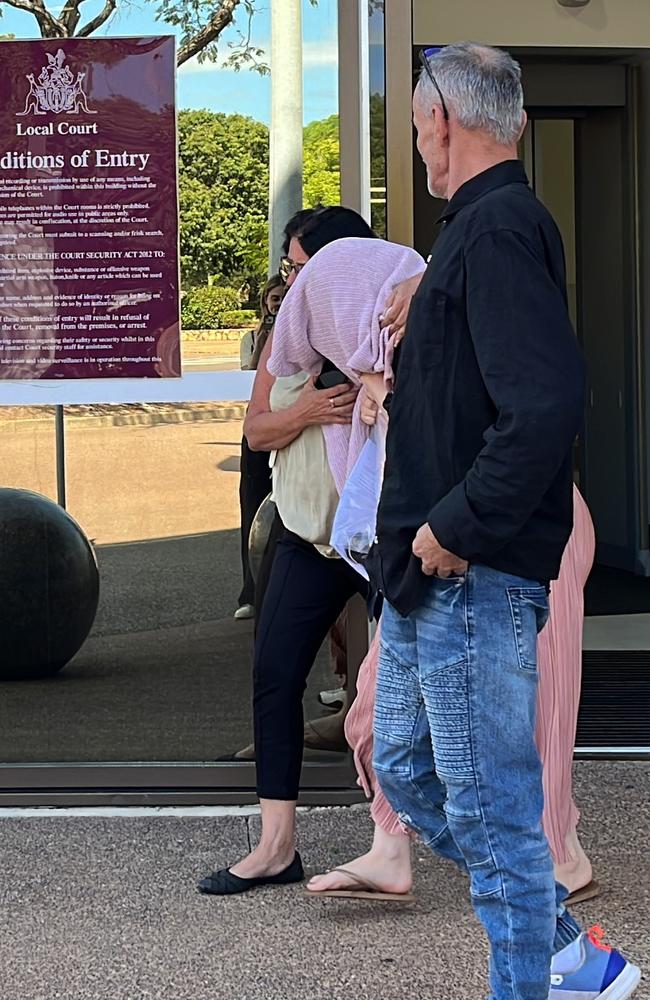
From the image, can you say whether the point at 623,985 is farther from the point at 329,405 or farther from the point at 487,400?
the point at 329,405

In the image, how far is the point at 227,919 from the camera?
12.0ft

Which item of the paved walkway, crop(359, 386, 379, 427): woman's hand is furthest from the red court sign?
the paved walkway

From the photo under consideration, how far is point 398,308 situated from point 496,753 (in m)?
1.08

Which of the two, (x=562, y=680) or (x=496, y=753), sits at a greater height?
(x=496, y=753)

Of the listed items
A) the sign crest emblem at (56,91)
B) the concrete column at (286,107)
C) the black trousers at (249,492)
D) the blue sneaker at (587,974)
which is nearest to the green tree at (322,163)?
the concrete column at (286,107)

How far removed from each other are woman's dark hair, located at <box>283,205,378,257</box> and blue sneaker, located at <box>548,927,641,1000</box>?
6.02ft

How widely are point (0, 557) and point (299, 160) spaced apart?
153 cm

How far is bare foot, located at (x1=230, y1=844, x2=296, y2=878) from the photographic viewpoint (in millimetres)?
3824

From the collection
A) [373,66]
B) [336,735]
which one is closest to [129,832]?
[336,735]

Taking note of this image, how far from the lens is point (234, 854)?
414cm

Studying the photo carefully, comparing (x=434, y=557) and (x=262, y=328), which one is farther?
(x=262, y=328)

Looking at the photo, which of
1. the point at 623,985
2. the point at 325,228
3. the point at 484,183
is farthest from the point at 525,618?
the point at 325,228

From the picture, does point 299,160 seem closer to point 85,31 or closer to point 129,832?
point 85,31

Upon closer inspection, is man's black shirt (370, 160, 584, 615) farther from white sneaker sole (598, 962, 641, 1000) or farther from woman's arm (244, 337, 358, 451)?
woman's arm (244, 337, 358, 451)
